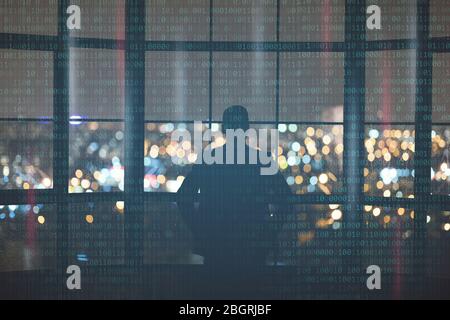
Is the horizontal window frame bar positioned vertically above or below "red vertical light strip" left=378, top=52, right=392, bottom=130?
below

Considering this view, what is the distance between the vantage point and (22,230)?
7.74 feet

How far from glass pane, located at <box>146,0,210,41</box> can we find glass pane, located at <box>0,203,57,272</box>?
670mm

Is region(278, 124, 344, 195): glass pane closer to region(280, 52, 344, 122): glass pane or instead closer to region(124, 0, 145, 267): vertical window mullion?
region(280, 52, 344, 122): glass pane

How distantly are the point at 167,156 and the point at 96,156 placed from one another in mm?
225

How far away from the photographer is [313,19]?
93.7 inches

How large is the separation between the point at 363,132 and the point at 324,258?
1.43 feet

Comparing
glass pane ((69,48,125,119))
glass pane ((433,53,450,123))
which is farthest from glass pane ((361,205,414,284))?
glass pane ((69,48,125,119))

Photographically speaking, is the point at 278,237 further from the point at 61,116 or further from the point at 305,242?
the point at 61,116

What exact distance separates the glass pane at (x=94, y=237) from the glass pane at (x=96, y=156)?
9 cm

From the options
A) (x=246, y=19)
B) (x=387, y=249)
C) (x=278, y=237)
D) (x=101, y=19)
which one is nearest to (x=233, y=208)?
(x=278, y=237)
